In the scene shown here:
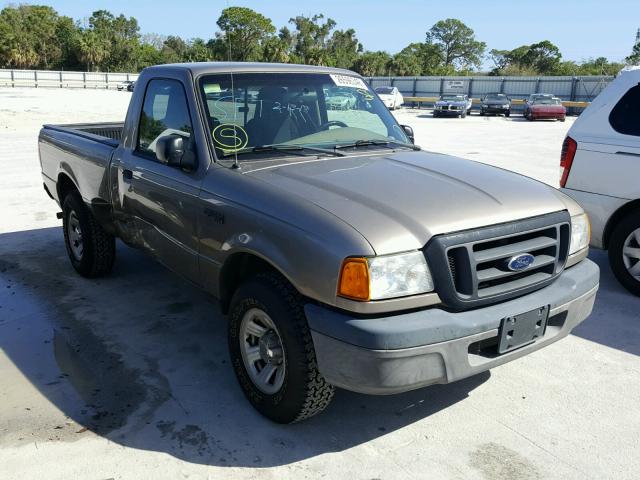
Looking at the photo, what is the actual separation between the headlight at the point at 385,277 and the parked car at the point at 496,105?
33.2m

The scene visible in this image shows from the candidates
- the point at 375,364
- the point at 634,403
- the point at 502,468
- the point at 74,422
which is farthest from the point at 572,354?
the point at 74,422

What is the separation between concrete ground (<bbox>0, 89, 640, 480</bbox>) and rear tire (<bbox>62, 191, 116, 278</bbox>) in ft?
1.34

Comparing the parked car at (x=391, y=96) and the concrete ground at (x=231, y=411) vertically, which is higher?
the parked car at (x=391, y=96)

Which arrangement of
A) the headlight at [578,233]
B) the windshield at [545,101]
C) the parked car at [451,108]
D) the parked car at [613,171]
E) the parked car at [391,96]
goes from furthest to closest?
Result: the parked car at [391,96] → the parked car at [451,108] → the windshield at [545,101] → the parked car at [613,171] → the headlight at [578,233]

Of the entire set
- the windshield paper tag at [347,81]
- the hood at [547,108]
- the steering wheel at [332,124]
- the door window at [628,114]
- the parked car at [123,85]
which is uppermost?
the parked car at [123,85]

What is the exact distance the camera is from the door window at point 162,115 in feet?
12.9

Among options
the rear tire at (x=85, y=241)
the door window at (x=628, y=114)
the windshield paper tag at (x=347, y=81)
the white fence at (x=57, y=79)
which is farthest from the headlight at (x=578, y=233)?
the white fence at (x=57, y=79)

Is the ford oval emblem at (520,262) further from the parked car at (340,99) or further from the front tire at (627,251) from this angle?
the front tire at (627,251)

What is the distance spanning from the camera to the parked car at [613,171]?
5051 mm

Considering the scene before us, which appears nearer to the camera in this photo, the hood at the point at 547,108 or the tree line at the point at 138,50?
the hood at the point at 547,108

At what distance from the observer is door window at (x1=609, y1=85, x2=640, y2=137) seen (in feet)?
16.7

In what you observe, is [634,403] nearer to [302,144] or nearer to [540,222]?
[540,222]

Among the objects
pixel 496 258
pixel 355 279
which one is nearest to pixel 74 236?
pixel 355 279

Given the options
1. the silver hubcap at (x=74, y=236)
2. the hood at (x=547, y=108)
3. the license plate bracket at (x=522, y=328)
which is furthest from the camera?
the hood at (x=547, y=108)
